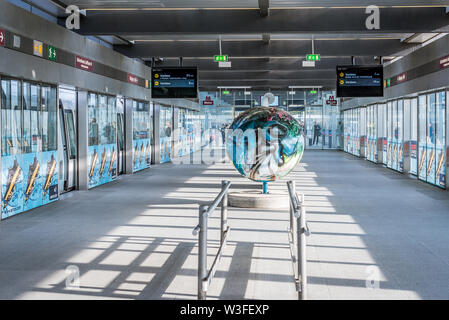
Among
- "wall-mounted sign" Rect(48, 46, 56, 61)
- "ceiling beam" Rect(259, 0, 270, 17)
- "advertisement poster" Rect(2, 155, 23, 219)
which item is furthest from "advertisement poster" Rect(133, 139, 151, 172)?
"advertisement poster" Rect(2, 155, 23, 219)

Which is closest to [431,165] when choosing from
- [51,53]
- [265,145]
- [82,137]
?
[265,145]

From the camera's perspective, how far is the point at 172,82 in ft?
53.7

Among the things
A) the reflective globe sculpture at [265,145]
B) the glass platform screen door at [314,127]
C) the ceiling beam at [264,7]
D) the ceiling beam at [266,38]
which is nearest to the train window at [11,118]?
the reflective globe sculpture at [265,145]

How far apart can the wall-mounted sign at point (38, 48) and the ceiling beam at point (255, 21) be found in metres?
1.94

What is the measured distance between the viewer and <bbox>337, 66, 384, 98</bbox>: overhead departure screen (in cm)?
1570

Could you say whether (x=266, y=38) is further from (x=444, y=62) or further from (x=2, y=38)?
(x=2, y=38)

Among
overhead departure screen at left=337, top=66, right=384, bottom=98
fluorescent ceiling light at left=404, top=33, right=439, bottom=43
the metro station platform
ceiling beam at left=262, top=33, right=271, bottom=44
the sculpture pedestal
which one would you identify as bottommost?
the metro station platform

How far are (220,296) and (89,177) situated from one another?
29.9 ft

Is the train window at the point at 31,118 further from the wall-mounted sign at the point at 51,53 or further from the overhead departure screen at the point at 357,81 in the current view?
the overhead departure screen at the point at 357,81

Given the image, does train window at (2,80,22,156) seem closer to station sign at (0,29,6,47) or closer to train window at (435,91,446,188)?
station sign at (0,29,6,47)

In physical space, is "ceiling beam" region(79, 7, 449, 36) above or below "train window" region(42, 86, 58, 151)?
above

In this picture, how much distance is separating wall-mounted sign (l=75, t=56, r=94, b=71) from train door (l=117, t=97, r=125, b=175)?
366 centimetres

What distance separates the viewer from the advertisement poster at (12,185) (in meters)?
8.94

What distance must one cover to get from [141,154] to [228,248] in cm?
1253
